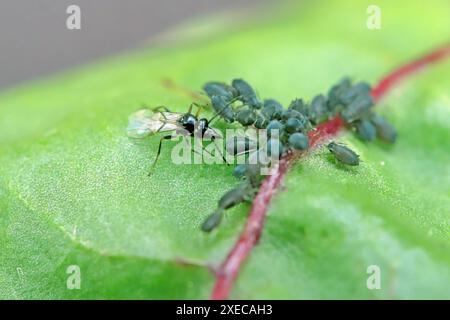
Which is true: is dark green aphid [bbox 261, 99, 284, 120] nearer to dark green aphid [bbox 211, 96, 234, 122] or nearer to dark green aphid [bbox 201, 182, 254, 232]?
dark green aphid [bbox 211, 96, 234, 122]

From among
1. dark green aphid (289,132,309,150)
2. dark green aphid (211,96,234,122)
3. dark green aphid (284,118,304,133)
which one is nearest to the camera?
dark green aphid (289,132,309,150)

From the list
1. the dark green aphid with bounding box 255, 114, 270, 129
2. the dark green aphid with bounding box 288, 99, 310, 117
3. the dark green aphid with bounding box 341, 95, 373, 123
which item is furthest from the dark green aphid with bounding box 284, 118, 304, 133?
the dark green aphid with bounding box 341, 95, 373, 123

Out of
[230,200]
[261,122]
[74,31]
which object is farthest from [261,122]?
[74,31]

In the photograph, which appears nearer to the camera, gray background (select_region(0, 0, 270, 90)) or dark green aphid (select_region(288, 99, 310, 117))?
dark green aphid (select_region(288, 99, 310, 117))

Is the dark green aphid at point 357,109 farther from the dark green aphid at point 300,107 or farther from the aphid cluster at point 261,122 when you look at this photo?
the dark green aphid at point 300,107

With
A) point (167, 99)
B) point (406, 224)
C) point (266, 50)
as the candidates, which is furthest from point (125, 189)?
point (266, 50)

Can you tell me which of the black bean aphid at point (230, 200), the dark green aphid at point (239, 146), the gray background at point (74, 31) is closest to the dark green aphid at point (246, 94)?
the dark green aphid at point (239, 146)

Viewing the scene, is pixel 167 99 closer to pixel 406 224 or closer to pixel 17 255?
pixel 17 255
